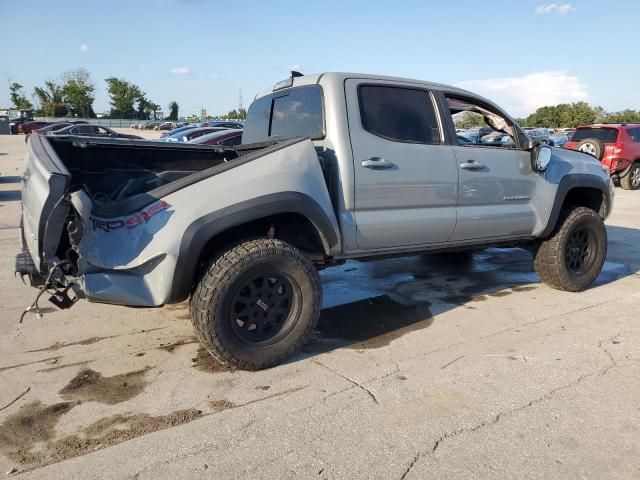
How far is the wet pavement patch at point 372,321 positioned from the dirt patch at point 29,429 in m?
1.98

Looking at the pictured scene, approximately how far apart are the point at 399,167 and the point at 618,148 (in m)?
13.5

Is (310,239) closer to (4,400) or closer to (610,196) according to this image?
(4,400)

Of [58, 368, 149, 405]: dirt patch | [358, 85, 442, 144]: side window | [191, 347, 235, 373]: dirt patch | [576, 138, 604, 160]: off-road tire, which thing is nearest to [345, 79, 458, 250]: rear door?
[358, 85, 442, 144]: side window

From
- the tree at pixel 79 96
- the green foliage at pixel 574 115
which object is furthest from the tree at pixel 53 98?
the green foliage at pixel 574 115

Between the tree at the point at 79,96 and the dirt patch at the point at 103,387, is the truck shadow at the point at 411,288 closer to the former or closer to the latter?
the dirt patch at the point at 103,387

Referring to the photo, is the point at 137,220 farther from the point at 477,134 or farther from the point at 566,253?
the point at 477,134

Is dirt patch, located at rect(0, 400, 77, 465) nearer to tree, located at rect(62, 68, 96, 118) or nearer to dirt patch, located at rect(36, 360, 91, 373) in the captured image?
dirt patch, located at rect(36, 360, 91, 373)

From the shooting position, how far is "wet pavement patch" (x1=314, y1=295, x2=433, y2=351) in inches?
165

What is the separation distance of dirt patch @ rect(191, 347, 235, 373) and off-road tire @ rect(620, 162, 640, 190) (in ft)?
49.5

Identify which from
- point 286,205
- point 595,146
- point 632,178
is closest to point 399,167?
point 286,205

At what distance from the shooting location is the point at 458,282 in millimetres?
5930

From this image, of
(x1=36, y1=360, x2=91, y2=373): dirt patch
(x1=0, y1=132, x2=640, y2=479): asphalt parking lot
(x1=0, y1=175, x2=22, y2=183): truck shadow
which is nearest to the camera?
(x1=0, y1=132, x2=640, y2=479): asphalt parking lot

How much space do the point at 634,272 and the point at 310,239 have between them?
4.51 metres

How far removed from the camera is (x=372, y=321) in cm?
459
